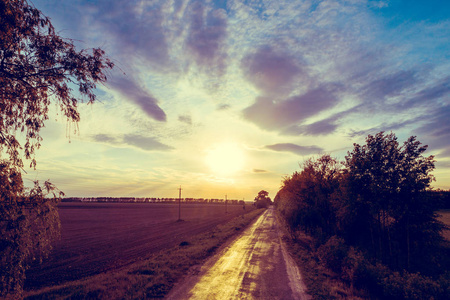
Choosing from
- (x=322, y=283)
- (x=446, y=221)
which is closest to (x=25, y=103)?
(x=322, y=283)

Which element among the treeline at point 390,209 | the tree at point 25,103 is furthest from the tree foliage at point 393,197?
the tree at point 25,103

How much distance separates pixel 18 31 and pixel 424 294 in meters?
16.4

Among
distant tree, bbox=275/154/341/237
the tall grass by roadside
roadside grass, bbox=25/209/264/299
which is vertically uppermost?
distant tree, bbox=275/154/341/237

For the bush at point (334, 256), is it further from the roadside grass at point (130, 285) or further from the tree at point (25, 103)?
the tree at point (25, 103)

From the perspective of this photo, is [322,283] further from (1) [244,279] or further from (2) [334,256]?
(1) [244,279]

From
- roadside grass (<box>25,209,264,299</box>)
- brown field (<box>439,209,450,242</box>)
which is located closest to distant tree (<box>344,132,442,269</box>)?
brown field (<box>439,209,450,242</box>)

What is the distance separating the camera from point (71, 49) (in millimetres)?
6625

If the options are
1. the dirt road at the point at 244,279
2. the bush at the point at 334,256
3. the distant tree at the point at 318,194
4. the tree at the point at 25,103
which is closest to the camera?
the tree at the point at 25,103

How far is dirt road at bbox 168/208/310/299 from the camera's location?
1016cm

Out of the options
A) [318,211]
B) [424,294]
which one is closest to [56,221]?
[424,294]

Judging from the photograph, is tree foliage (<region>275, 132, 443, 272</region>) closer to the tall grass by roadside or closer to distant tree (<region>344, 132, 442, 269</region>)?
distant tree (<region>344, 132, 442, 269</region>)

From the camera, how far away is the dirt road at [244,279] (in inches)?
400

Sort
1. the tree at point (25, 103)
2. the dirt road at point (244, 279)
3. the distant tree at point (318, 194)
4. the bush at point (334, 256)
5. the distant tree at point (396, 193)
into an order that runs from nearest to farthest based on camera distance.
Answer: the tree at point (25, 103) → the dirt road at point (244, 279) → the bush at point (334, 256) → the distant tree at point (396, 193) → the distant tree at point (318, 194)

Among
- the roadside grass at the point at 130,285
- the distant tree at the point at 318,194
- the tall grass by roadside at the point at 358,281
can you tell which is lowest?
the roadside grass at the point at 130,285
